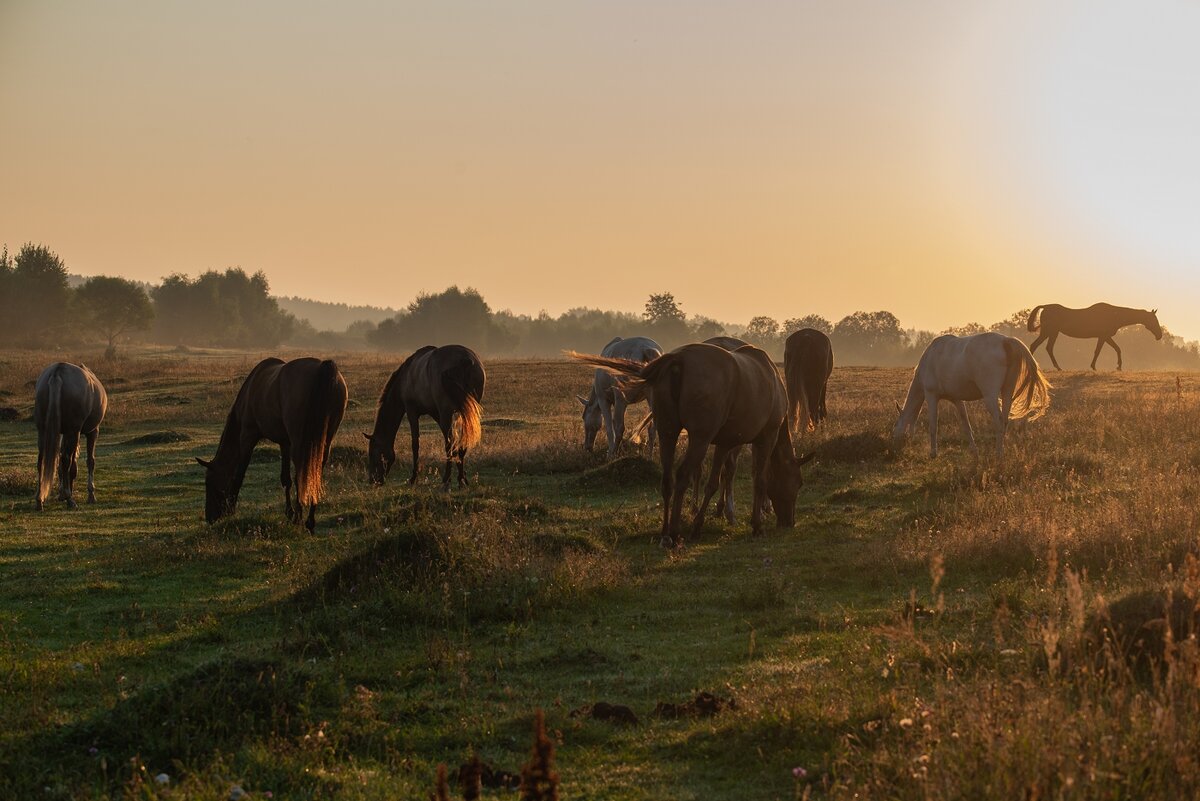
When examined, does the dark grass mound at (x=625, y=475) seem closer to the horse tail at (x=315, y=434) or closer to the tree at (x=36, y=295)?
the horse tail at (x=315, y=434)

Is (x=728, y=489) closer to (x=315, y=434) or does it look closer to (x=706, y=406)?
(x=706, y=406)

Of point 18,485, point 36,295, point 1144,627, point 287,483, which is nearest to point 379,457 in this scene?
point 287,483

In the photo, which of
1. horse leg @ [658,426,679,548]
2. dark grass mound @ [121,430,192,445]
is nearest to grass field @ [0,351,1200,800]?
horse leg @ [658,426,679,548]

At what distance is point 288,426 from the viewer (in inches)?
529

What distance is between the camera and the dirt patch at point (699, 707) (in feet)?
20.4

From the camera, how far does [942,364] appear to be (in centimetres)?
1808

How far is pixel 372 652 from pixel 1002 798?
504cm

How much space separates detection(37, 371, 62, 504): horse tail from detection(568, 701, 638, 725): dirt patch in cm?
1242

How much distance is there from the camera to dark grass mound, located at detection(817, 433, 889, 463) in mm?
→ 17811

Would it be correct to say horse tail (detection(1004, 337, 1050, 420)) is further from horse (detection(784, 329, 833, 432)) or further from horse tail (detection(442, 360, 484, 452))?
horse tail (detection(442, 360, 484, 452))

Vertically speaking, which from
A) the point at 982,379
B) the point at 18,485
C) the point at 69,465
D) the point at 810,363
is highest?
the point at 810,363

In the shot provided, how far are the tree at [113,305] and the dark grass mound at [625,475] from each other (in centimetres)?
8494

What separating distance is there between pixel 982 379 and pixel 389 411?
9849 mm

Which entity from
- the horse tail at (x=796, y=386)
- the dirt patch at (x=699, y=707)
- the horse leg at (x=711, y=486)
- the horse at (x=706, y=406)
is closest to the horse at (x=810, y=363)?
the horse tail at (x=796, y=386)
